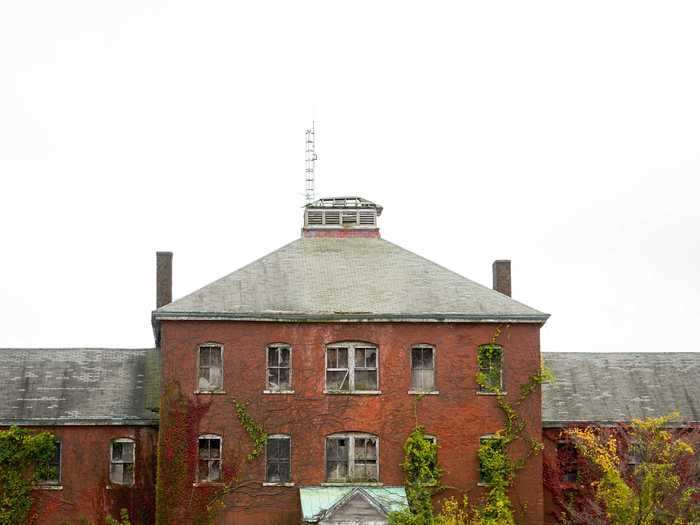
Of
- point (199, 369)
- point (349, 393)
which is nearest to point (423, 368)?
point (349, 393)

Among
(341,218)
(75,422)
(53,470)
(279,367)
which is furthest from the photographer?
(341,218)

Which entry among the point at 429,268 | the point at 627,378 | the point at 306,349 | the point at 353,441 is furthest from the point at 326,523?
the point at 627,378

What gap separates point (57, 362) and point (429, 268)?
1393cm

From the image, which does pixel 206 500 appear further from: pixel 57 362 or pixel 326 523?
pixel 57 362

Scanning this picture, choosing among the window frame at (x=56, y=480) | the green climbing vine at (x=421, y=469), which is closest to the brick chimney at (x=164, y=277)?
the window frame at (x=56, y=480)

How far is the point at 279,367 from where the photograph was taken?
40312 mm

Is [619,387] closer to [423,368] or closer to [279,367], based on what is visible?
[423,368]

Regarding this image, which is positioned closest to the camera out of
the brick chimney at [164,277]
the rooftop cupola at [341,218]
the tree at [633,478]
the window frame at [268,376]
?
the tree at [633,478]

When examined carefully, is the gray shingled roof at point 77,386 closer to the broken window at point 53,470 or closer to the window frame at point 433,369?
the broken window at point 53,470

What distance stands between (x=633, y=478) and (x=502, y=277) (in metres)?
10.6

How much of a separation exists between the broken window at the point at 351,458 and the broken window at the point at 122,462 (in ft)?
22.8

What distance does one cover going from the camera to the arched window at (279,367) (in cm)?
4022

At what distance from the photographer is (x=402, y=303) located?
4112cm

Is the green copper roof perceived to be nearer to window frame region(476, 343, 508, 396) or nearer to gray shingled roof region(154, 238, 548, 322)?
window frame region(476, 343, 508, 396)
